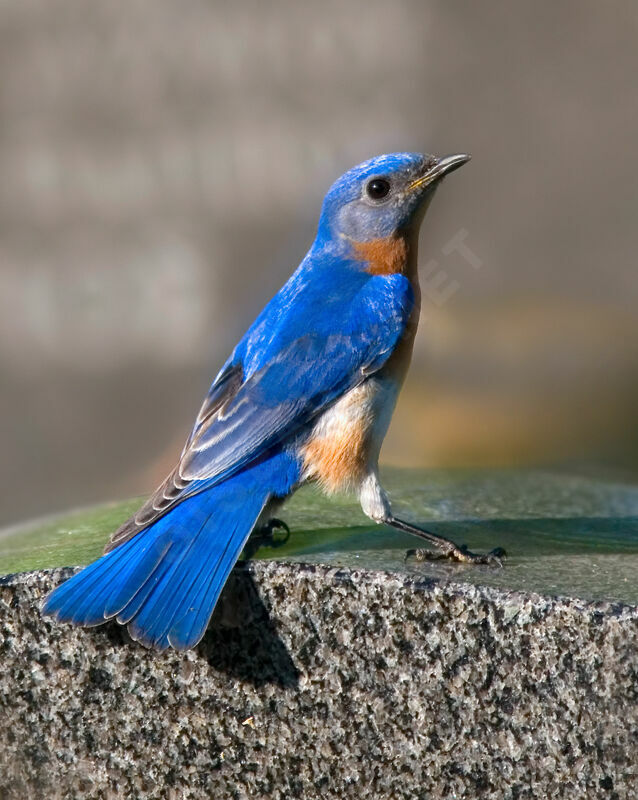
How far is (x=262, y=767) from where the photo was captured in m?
2.71

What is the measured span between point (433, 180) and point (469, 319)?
3486mm

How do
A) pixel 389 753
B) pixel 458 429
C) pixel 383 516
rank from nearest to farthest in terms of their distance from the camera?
1. pixel 389 753
2. pixel 383 516
3. pixel 458 429

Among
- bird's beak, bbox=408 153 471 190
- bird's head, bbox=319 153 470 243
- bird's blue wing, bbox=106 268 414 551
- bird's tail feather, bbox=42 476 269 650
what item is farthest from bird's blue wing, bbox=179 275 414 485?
bird's beak, bbox=408 153 471 190

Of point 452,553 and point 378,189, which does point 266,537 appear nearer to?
point 452,553

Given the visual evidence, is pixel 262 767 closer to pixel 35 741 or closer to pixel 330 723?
pixel 330 723


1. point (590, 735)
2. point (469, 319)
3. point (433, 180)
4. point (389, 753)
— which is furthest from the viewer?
point (469, 319)

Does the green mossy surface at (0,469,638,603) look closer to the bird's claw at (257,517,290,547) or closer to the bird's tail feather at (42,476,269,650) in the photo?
the bird's claw at (257,517,290,547)

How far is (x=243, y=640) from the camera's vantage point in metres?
2.68

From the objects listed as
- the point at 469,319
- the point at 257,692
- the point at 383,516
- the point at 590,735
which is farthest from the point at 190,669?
the point at 469,319

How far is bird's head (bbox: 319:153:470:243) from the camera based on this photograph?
3443mm

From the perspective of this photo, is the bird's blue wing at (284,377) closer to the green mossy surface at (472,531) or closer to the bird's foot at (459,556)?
the green mossy surface at (472,531)

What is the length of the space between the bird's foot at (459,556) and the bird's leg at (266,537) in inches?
13.5

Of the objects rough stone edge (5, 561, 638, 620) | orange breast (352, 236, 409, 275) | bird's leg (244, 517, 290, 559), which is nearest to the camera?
rough stone edge (5, 561, 638, 620)

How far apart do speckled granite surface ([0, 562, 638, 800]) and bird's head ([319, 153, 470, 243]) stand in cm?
117
